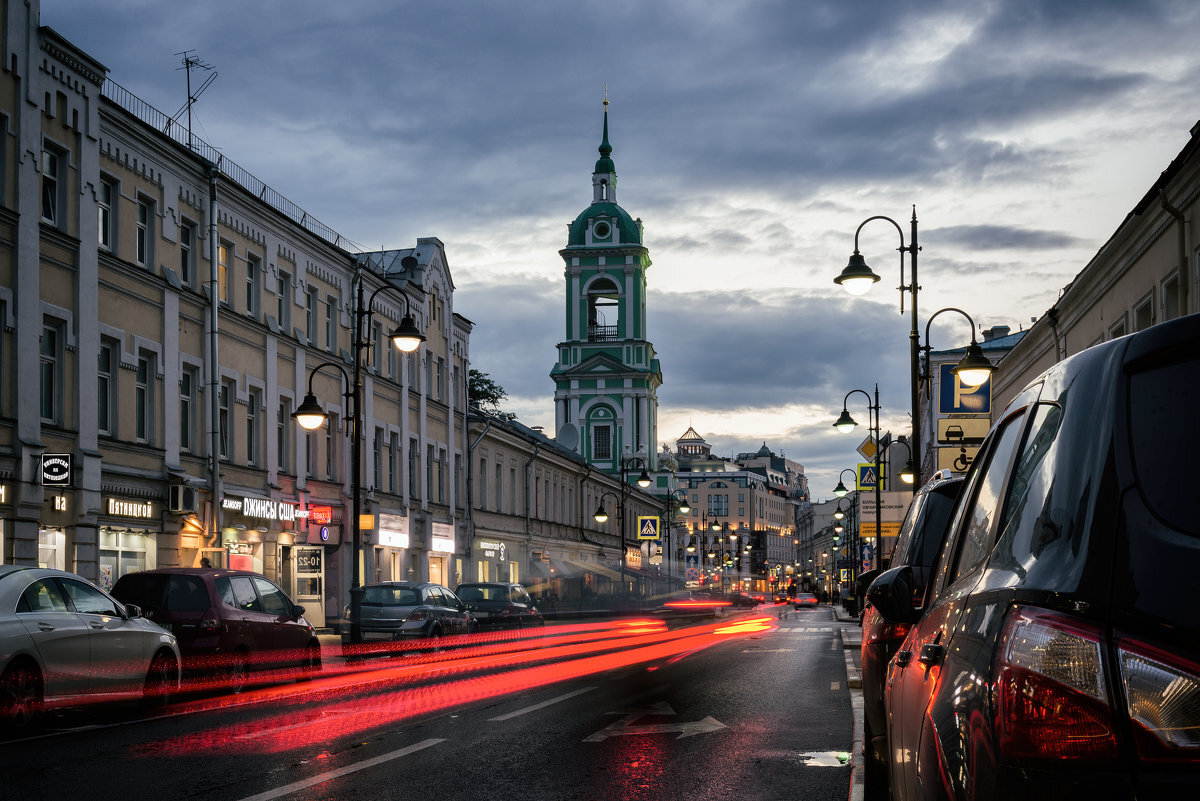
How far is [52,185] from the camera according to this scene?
25172mm

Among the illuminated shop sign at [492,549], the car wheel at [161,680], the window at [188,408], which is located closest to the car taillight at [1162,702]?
the car wheel at [161,680]

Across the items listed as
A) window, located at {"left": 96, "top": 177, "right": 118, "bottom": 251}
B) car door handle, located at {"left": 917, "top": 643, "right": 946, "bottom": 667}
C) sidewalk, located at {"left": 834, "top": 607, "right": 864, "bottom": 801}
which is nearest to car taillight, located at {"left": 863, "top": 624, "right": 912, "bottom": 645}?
sidewalk, located at {"left": 834, "top": 607, "right": 864, "bottom": 801}

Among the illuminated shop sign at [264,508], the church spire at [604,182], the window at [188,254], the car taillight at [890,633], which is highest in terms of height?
the church spire at [604,182]

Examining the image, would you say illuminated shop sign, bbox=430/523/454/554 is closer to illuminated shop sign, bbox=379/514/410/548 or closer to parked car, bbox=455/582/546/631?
illuminated shop sign, bbox=379/514/410/548

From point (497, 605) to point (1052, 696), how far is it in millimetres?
32761

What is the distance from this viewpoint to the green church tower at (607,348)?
99688 millimetres

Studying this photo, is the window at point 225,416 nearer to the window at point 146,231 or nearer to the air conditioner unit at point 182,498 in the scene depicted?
the air conditioner unit at point 182,498

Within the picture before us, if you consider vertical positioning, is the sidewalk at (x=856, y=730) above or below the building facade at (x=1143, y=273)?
below

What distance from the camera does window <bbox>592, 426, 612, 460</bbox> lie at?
101500mm

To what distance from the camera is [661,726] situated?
42.2ft

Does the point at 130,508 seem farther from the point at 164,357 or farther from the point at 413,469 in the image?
the point at 413,469

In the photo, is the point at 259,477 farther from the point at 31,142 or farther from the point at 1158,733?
the point at 1158,733

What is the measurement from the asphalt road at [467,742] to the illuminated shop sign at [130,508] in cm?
898

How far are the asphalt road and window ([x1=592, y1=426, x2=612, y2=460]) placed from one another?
81.5 metres
